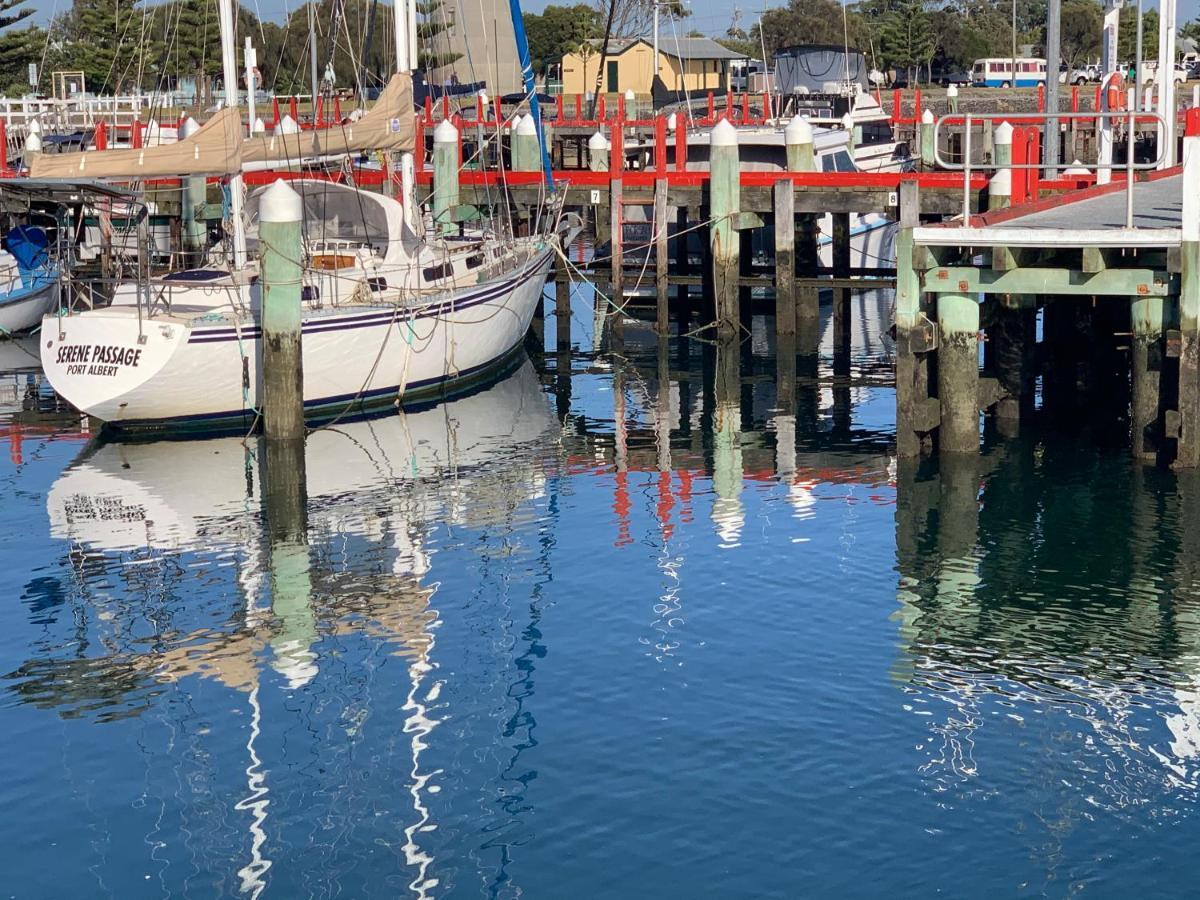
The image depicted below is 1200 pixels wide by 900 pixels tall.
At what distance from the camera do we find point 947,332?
21984mm

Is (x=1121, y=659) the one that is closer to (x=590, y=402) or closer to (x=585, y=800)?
(x=585, y=800)

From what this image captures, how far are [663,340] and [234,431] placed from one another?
10.5 meters

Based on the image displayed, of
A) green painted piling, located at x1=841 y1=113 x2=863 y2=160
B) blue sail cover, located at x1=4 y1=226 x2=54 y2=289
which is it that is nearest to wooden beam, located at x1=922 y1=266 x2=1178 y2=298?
blue sail cover, located at x1=4 y1=226 x2=54 y2=289

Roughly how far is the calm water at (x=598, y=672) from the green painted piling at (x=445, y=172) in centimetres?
1104

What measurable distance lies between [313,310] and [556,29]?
8126 centimetres

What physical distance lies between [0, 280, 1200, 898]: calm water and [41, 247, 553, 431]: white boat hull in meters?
0.79

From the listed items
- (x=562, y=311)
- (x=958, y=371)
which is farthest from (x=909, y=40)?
(x=958, y=371)

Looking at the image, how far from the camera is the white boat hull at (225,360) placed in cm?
2452

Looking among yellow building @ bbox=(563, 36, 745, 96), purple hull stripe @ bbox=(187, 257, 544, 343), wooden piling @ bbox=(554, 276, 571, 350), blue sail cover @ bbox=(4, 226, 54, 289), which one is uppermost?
yellow building @ bbox=(563, 36, 745, 96)

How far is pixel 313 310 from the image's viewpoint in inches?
1008

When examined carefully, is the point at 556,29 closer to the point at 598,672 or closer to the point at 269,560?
the point at 269,560

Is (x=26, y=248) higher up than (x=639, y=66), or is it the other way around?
(x=639, y=66)

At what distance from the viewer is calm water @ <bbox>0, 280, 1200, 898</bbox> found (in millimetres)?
12367

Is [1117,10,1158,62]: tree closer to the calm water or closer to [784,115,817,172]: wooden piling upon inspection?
[784,115,817,172]: wooden piling
